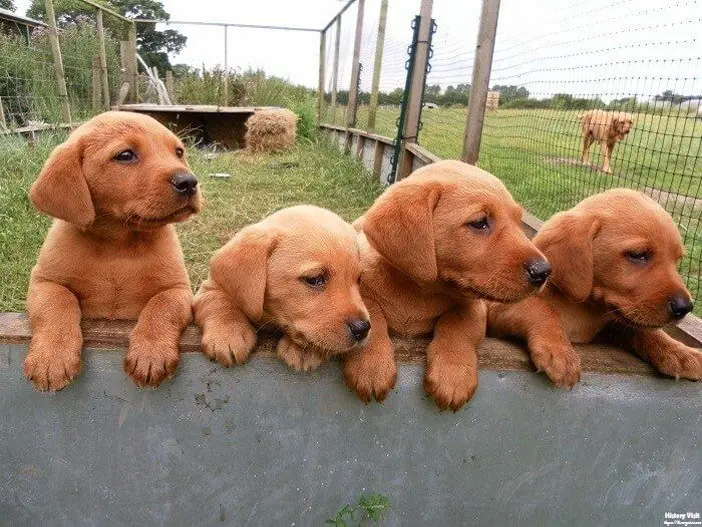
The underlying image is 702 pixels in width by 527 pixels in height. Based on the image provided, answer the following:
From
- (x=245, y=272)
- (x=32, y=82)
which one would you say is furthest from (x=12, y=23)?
(x=245, y=272)

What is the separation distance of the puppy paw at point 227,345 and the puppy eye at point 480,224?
914mm

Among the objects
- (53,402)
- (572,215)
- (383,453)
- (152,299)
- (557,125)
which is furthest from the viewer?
(557,125)

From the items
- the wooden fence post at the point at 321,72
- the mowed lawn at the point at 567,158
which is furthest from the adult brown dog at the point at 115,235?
the wooden fence post at the point at 321,72

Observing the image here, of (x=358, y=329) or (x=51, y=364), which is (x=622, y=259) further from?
(x=51, y=364)

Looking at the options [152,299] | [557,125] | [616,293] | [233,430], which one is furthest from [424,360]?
[557,125]

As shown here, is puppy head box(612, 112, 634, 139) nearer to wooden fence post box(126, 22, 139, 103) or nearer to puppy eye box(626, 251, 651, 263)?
puppy eye box(626, 251, 651, 263)

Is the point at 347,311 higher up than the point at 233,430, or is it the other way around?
the point at 347,311

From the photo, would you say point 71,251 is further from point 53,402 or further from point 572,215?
point 572,215

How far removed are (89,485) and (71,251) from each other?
0.88m

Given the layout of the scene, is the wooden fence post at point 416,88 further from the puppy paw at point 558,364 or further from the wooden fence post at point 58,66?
the wooden fence post at point 58,66

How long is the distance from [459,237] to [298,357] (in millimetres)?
743

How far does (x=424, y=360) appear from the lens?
221 cm

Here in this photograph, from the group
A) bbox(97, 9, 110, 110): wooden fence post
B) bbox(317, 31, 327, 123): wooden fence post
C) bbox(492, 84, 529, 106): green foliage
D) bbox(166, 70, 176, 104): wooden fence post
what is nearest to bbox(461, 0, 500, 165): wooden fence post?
bbox(492, 84, 529, 106): green foliage

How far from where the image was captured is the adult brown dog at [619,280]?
7.56 ft
